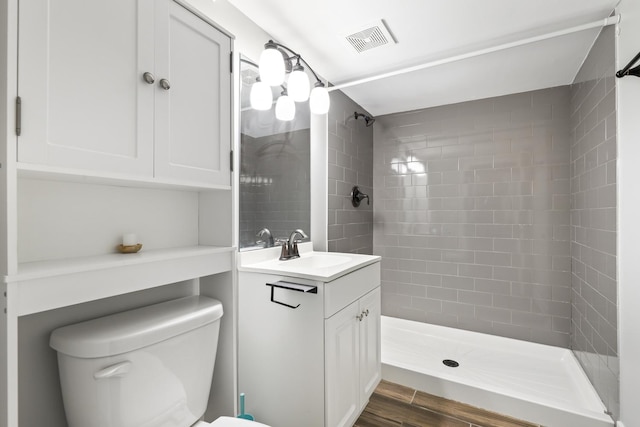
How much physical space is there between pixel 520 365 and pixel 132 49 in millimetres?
3072

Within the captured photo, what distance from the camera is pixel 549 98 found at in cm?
253

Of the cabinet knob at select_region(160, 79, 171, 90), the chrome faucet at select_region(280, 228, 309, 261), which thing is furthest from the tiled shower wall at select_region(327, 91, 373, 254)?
the cabinet knob at select_region(160, 79, 171, 90)

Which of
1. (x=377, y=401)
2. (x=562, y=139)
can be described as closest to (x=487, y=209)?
(x=562, y=139)

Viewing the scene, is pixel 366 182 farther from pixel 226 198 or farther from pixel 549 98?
pixel 226 198

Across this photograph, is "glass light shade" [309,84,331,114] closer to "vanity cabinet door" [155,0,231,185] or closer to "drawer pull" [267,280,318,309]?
"vanity cabinet door" [155,0,231,185]

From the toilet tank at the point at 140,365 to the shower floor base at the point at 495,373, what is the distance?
1.49 metres

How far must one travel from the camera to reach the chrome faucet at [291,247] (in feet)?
6.32

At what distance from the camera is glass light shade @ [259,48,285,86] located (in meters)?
1.54

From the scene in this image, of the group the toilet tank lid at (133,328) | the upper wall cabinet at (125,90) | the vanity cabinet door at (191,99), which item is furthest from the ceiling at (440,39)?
the toilet tank lid at (133,328)

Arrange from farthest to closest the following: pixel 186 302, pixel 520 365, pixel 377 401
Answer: pixel 520 365 → pixel 377 401 → pixel 186 302

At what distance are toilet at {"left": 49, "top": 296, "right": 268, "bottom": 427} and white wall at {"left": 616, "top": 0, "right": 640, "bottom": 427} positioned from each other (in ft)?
5.95

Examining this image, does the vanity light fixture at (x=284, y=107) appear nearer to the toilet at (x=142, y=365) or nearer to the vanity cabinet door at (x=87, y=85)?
the vanity cabinet door at (x=87, y=85)

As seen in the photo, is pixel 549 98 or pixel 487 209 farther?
pixel 487 209

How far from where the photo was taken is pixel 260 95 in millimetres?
1725
